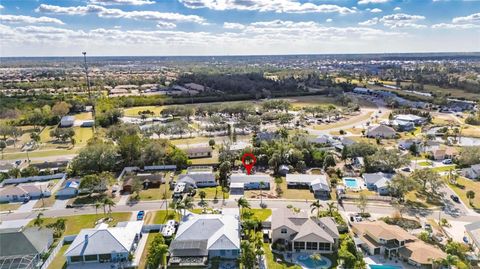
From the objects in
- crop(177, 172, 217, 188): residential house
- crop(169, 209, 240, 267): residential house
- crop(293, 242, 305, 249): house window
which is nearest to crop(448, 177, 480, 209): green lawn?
crop(293, 242, 305, 249): house window

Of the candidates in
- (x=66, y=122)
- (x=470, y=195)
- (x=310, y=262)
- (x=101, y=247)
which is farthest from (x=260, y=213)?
(x=66, y=122)

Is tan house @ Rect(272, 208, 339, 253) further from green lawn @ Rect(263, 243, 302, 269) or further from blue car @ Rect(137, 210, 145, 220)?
blue car @ Rect(137, 210, 145, 220)

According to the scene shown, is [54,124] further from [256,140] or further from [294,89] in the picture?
[294,89]

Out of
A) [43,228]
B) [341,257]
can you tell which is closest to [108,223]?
[43,228]

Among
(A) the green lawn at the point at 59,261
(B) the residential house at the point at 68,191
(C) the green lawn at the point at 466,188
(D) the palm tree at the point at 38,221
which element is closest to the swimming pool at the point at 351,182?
(C) the green lawn at the point at 466,188

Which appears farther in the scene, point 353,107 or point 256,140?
point 353,107

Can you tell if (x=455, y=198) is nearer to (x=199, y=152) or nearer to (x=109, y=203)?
(x=199, y=152)

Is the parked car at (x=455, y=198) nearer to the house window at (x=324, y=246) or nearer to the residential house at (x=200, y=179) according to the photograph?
the house window at (x=324, y=246)
